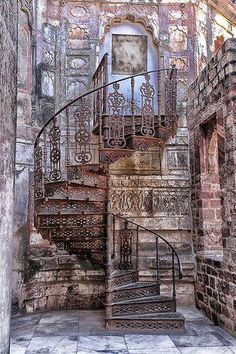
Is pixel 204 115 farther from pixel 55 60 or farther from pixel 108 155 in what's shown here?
pixel 55 60

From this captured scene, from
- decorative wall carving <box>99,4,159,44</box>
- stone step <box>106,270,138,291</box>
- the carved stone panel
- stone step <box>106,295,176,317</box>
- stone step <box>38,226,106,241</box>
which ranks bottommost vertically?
stone step <box>106,295,176,317</box>

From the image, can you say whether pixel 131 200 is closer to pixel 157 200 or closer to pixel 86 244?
pixel 157 200

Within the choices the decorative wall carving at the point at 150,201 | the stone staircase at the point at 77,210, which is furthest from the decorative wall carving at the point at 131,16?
the stone staircase at the point at 77,210

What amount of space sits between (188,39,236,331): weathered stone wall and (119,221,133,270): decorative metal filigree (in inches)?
41.7

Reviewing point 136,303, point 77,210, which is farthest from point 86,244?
point 136,303

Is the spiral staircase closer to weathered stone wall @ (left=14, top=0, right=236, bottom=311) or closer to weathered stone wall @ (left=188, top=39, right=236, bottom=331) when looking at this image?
weathered stone wall @ (left=188, top=39, right=236, bottom=331)

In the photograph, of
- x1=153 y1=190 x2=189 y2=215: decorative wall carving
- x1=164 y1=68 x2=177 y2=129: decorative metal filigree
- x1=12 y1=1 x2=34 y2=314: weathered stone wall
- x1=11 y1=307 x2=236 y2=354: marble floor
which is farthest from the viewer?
x1=153 y1=190 x2=189 y2=215: decorative wall carving

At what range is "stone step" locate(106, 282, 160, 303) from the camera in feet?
15.8

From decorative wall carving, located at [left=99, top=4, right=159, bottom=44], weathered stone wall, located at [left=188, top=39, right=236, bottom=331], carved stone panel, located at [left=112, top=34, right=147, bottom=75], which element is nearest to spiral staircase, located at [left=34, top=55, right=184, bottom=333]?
weathered stone wall, located at [left=188, top=39, right=236, bottom=331]

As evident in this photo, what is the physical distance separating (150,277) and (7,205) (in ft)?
14.5

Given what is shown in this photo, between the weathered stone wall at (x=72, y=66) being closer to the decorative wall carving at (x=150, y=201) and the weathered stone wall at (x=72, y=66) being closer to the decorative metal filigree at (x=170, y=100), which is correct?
the decorative wall carving at (x=150, y=201)

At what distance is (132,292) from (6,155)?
3708 mm

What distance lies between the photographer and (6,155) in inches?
68.6

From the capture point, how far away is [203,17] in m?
6.76
